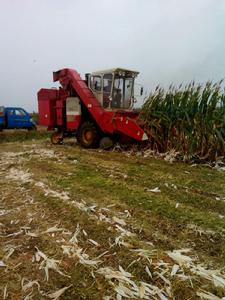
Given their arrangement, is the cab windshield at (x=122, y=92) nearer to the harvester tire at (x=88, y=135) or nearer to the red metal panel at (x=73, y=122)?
the harvester tire at (x=88, y=135)

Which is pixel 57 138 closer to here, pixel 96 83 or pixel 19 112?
pixel 96 83

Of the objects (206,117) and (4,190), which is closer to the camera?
(4,190)

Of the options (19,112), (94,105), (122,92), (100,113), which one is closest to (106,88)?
(122,92)

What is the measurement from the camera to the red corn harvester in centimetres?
961

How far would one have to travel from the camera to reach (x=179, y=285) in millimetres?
2406

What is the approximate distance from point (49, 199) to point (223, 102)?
5282 millimetres

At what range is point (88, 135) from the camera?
10398mm

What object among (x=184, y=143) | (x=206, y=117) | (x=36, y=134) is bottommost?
(x=36, y=134)

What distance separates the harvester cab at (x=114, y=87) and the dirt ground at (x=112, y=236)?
4906 mm

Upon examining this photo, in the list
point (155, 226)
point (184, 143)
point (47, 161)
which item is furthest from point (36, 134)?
point (155, 226)

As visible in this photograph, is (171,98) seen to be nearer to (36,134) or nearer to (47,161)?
(47,161)

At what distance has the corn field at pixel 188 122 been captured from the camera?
293 inches

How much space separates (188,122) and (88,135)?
3756 millimetres

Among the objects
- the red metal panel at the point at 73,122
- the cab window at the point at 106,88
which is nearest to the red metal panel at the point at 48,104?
the red metal panel at the point at 73,122
